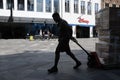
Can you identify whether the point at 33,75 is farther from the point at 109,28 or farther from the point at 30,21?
the point at 30,21

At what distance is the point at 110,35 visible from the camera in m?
11.0

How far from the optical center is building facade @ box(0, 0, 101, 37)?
53.1m

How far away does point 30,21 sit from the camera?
54.7 meters

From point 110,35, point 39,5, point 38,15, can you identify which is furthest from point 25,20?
point 110,35

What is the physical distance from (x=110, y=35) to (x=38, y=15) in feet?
150

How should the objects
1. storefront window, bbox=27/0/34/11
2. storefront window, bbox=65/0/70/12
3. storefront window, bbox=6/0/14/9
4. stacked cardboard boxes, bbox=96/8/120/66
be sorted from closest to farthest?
stacked cardboard boxes, bbox=96/8/120/66, storefront window, bbox=6/0/14/9, storefront window, bbox=27/0/34/11, storefront window, bbox=65/0/70/12

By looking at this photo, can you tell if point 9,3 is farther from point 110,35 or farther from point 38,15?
point 110,35

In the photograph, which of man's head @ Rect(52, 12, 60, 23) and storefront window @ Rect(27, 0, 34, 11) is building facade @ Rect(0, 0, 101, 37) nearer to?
storefront window @ Rect(27, 0, 34, 11)

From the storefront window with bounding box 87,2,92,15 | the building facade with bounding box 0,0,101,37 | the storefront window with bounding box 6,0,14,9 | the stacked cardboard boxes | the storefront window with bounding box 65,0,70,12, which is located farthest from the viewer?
the storefront window with bounding box 87,2,92,15

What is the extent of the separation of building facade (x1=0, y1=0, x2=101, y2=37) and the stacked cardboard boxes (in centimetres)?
4218

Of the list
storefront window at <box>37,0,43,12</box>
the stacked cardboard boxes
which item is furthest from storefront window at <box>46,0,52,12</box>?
the stacked cardboard boxes

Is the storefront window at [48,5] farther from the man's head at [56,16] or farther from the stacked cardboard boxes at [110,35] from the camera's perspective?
the man's head at [56,16]

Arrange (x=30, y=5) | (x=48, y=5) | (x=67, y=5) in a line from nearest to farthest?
(x=30, y=5) < (x=48, y=5) < (x=67, y=5)

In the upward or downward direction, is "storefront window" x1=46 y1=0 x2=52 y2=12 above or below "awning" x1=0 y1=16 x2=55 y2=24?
above
